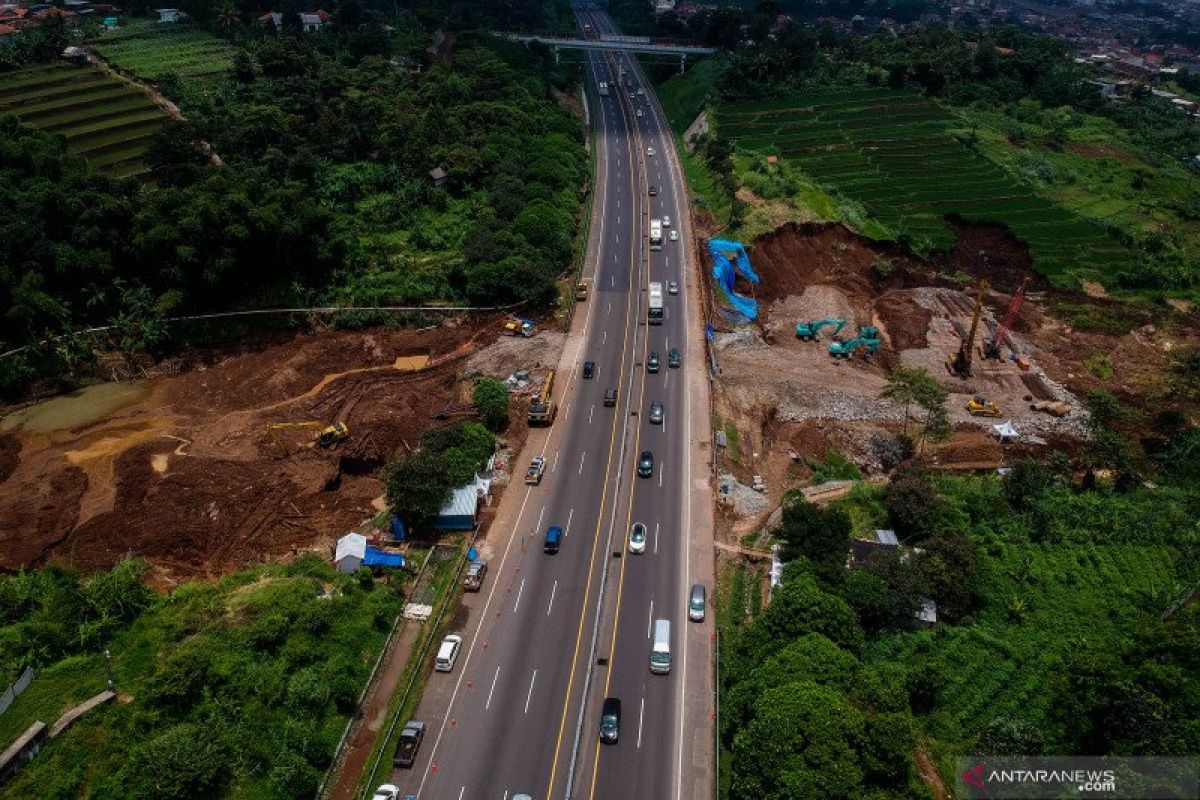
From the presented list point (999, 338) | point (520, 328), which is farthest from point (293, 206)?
point (999, 338)

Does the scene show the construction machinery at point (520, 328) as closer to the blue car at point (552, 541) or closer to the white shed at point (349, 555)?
the blue car at point (552, 541)

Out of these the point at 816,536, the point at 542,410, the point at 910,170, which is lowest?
the point at 816,536

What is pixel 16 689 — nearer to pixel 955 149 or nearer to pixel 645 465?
pixel 645 465

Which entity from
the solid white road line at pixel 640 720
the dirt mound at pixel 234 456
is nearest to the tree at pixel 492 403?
the dirt mound at pixel 234 456

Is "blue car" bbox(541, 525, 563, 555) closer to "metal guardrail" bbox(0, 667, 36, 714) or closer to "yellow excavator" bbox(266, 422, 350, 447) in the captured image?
"yellow excavator" bbox(266, 422, 350, 447)

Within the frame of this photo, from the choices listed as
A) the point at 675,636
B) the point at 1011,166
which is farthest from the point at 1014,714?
the point at 1011,166

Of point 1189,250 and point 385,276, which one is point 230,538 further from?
point 1189,250
